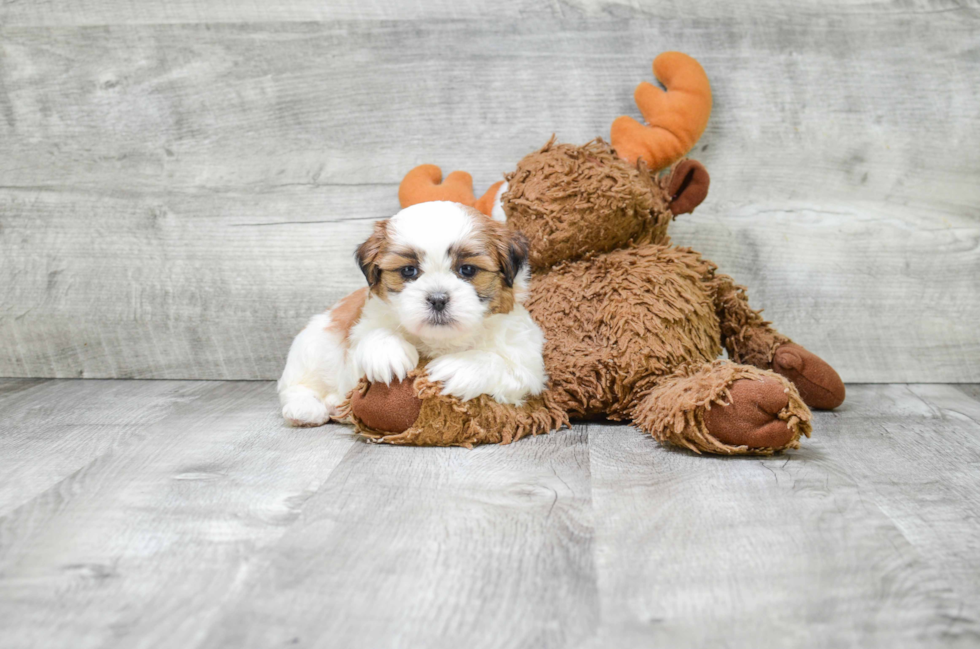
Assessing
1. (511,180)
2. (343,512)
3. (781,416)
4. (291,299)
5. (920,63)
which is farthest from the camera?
(291,299)

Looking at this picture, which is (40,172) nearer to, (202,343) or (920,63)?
(202,343)

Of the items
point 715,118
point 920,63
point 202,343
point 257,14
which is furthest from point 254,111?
point 920,63


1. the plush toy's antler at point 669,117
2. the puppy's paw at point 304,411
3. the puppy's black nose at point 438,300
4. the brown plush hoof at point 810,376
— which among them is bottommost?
the brown plush hoof at point 810,376

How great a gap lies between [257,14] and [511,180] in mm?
903

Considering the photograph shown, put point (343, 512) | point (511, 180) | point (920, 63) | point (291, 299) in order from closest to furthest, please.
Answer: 1. point (343, 512)
2. point (511, 180)
3. point (920, 63)
4. point (291, 299)

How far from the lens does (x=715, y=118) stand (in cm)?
201

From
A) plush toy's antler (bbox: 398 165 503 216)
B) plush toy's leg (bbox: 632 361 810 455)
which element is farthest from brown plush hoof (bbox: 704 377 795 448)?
plush toy's antler (bbox: 398 165 503 216)

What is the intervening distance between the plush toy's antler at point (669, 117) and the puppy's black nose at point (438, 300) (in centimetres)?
69

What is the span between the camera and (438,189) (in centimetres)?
191

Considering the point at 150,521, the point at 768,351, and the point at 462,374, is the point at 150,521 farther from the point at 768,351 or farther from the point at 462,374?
the point at 768,351

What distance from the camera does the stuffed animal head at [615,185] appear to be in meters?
1.61

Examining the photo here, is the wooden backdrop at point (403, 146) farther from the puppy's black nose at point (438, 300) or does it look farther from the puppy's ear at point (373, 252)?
the puppy's black nose at point (438, 300)

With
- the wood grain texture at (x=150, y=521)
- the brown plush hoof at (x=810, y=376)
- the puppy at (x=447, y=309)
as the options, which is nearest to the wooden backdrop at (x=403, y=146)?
the brown plush hoof at (x=810, y=376)

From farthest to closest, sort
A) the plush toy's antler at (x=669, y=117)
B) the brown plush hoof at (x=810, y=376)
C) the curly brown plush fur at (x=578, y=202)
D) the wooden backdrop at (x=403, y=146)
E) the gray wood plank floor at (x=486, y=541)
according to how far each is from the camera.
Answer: the wooden backdrop at (x=403, y=146) → the plush toy's antler at (x=669, y=117) → the brown plush hoof at (x=810, y=376) → the curly brown plush fur at (x=578, y=202) → the gray wood plank floor at (x=486, y=541)
